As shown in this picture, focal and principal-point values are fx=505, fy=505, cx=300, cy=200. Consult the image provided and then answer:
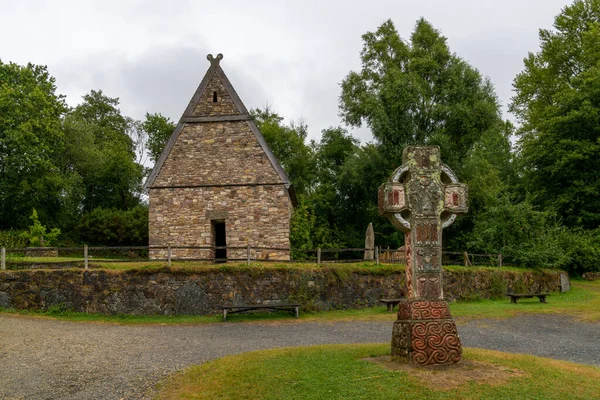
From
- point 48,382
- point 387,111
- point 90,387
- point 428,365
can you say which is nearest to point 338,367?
point 428,365

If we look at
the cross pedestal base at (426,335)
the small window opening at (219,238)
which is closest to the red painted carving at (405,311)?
the cross pedestal base at (426,335)

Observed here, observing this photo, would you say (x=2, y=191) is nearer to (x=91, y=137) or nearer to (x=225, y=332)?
(x=91, y=137)

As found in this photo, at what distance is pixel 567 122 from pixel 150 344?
2886cm

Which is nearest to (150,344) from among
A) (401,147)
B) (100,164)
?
(401,147)

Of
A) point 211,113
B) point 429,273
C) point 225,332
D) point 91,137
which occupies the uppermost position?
point 91,137

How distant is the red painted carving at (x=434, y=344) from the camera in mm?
7422

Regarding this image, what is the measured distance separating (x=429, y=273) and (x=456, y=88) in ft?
86.7

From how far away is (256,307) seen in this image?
14.9m

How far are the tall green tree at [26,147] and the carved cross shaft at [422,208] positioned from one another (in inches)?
1177

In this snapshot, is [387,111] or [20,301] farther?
[387,111]

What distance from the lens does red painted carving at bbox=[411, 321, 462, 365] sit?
7.42 metres

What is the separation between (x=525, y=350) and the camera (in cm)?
1029

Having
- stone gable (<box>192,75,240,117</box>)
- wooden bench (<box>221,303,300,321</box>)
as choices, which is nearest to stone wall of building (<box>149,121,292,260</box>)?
stone gable (<box>192,75,240,117</box>)

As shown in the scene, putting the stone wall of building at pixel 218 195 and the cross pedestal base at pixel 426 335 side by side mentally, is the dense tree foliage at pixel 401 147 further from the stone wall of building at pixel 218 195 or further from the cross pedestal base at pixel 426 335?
the cross pedestal base at pixel 426 335
